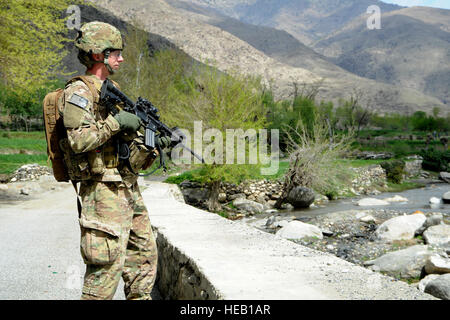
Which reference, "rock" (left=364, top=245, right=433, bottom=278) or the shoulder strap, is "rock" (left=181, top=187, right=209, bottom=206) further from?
the shoulder strap

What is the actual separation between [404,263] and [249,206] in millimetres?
11404

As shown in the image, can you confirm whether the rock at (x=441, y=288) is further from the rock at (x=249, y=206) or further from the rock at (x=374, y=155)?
the rock at (x=374, y=155)

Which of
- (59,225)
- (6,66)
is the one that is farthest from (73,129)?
(6,66)

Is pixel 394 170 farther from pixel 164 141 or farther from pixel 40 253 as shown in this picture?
pixel 164 141

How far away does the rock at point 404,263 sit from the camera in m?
6.46

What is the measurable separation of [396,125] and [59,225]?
345 ft

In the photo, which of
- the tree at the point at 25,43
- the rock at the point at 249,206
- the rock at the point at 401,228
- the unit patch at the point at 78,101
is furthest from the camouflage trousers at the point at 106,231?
the rock at the point at 249,206

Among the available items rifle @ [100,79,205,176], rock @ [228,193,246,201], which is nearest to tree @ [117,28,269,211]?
rock @ [228,193,246,201]

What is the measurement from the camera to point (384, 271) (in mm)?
6895

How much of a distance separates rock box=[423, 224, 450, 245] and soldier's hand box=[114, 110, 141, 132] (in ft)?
26.4

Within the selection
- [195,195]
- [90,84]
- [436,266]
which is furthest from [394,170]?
[90,84]

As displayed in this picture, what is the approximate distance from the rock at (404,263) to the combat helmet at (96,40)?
5830 millimetres

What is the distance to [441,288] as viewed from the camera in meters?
4.30

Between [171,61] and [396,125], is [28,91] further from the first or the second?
[396,125]
